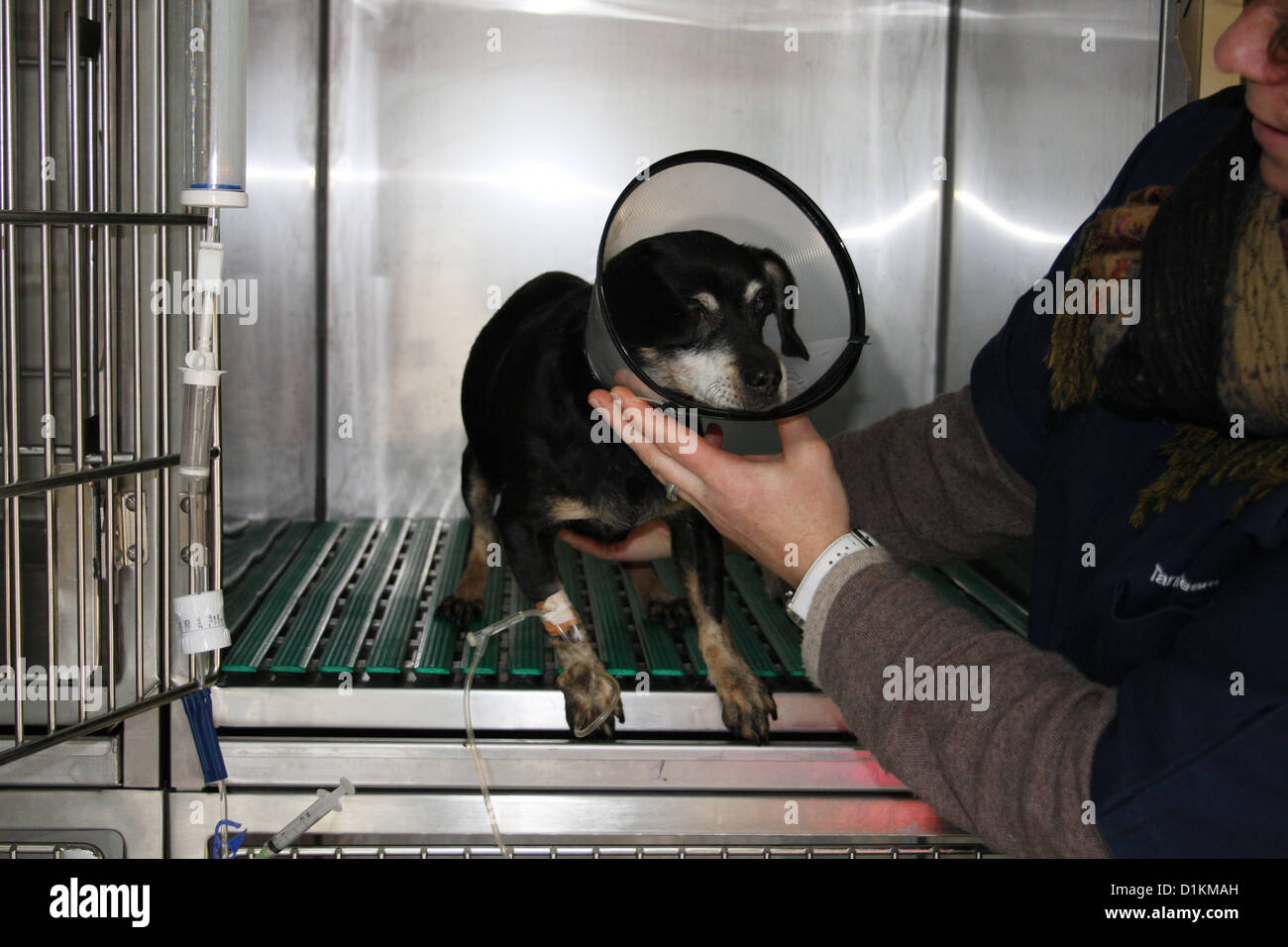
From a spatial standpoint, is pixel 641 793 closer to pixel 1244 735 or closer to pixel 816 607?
pixel 816 607

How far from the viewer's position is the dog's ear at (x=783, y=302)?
1.19m

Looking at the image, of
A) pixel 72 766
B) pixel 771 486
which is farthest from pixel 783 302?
pixel 72 766

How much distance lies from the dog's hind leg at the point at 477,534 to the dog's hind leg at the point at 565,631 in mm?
150

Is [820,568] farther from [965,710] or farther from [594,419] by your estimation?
[594,419]

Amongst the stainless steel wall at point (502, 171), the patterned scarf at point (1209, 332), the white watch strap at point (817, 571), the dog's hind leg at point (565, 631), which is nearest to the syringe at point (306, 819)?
the dog's hind leg at point (565, 631)

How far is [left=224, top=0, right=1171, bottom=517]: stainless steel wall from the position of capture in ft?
6.28

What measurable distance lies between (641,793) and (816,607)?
0.31 meters

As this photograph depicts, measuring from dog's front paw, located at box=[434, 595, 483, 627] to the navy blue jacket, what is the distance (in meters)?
0.66

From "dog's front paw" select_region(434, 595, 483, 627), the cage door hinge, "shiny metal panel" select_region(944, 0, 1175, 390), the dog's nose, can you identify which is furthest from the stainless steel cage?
"shiny metal panel" select_region(944, 0, 1175, 390)

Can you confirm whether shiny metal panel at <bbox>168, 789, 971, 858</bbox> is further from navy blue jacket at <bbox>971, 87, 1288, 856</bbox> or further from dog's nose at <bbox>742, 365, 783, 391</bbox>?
dog's nose at <bbox>742, 365, 783, 391</bbox>

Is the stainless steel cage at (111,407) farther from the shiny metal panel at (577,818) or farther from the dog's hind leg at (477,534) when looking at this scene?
the dog's hind leg at (477,534)

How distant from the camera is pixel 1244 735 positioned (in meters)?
0.77

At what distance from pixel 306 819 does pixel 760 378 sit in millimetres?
610
